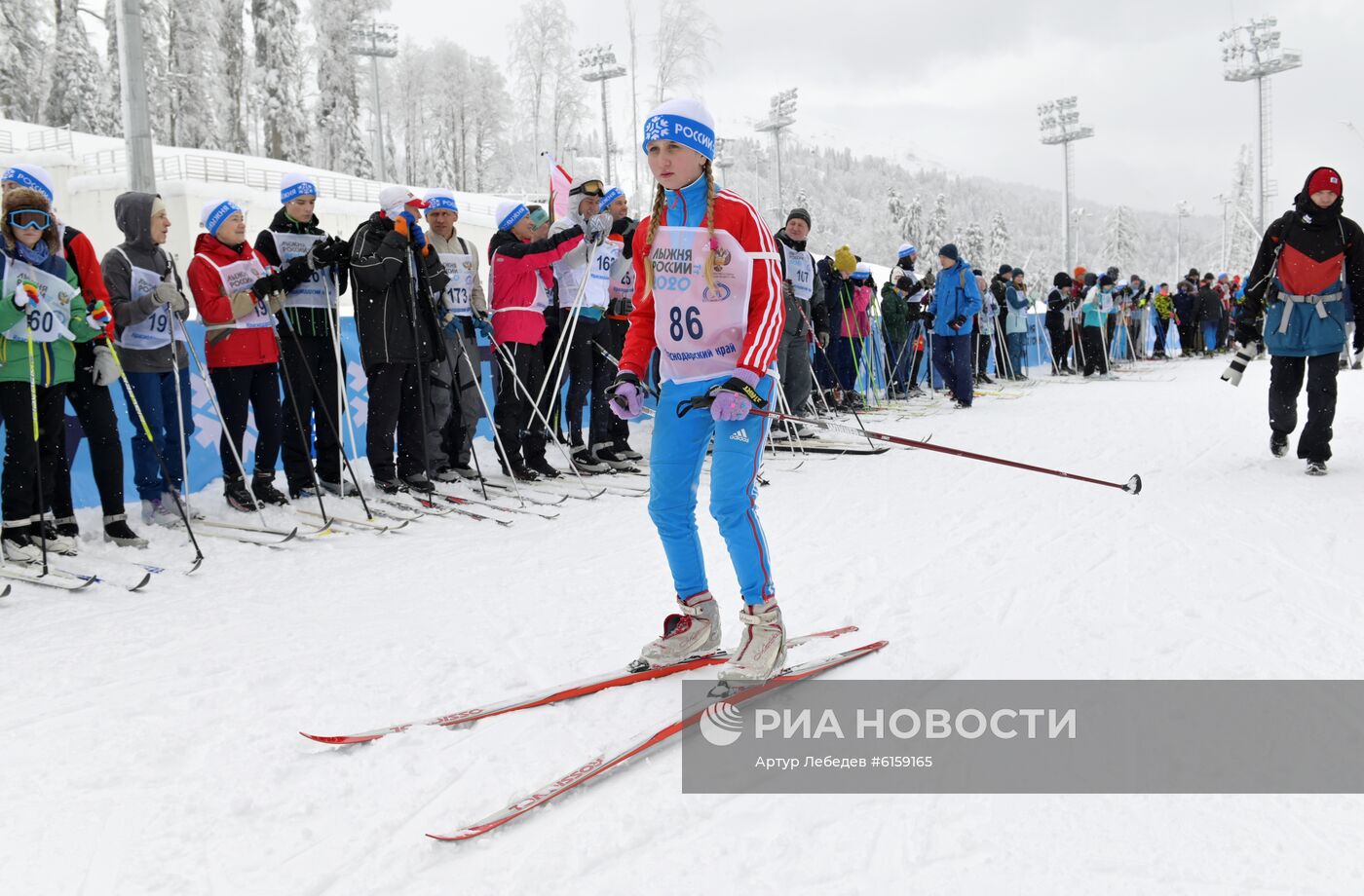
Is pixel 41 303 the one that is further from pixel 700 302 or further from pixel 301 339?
pixel 700 302

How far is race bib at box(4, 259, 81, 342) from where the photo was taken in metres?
4.79

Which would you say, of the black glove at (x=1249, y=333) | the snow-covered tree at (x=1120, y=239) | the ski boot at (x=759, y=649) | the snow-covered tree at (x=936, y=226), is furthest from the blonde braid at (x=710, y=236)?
the snow-covered tree at (x=1120, y=239)

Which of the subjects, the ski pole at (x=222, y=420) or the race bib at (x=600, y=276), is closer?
the ski pole at (x=222, y=420)

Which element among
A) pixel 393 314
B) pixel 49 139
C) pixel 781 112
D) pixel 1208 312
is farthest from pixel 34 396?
pixel 781 112

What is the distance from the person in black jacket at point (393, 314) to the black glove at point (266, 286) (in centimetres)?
53

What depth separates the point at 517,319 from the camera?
764cm

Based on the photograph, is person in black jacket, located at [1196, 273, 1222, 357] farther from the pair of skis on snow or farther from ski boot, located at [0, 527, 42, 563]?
ski boot, located at [0, 527, 42, 563]

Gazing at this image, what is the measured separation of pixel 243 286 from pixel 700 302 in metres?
4.17

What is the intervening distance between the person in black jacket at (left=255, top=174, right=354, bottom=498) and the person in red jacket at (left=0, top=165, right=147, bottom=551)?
1169mm

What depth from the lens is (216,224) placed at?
20.1 feet

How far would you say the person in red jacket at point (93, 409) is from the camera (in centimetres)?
514

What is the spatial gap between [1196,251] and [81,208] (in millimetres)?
154398

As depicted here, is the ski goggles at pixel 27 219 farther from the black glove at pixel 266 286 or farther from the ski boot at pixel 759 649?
the ski boot at pixel 759 649

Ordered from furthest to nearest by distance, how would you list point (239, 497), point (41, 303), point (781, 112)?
point (781, 112) < point (239, 497) < point (41, 303)
